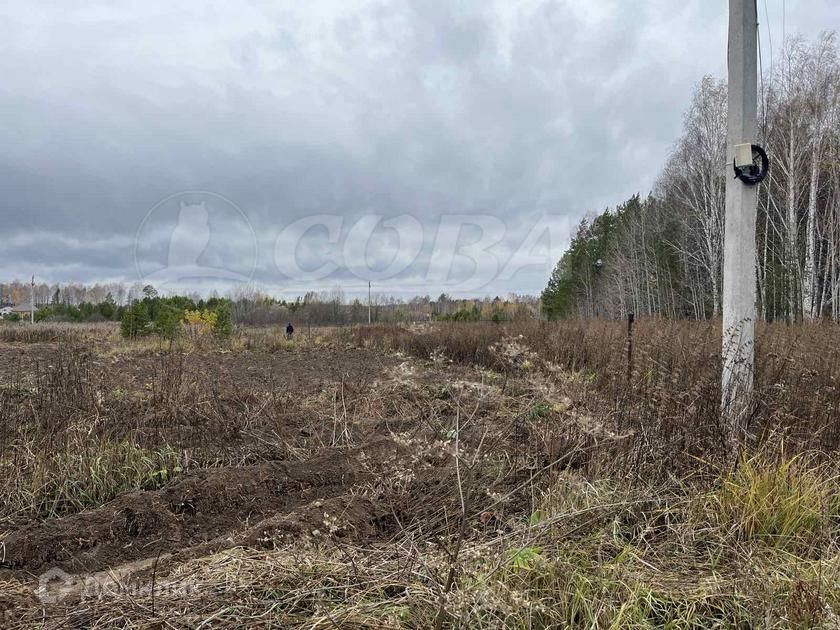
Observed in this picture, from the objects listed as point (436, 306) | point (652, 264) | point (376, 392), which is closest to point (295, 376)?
point (376, 392)

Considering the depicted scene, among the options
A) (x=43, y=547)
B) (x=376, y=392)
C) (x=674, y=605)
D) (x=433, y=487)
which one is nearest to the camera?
(x=674, y=605)

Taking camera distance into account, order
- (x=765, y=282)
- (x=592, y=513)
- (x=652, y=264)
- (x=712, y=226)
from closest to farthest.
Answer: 1. (x=592, y=513)
2. (x=765, y=282)
3. (x=712, y=226)
4. (x=652, y=264)

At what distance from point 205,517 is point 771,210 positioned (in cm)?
2228

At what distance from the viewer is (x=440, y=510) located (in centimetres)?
253

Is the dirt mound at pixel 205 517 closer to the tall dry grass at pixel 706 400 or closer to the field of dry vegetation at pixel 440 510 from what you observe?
the field of dry vegetation at pixel 440 510

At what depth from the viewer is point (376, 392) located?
242 inches

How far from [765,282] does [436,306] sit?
2878 centimetres

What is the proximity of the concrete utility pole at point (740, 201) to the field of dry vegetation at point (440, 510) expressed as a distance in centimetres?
37

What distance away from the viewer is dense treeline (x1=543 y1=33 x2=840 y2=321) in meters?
15.2

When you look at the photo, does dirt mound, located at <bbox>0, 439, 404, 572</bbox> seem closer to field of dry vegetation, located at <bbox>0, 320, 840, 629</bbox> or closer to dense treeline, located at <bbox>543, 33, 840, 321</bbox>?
field of dry vegetation, located at <bbox>0, 320, 840, 629</bbox>

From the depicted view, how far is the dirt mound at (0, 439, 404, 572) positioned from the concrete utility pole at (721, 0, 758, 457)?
2429 mm

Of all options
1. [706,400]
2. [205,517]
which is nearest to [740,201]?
[706,400]

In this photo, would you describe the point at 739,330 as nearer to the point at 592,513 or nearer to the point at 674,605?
the point at 592,513

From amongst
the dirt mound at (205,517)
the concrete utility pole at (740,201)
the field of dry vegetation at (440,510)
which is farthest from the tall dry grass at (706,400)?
the dirt mound at (205,517)
